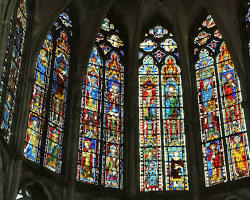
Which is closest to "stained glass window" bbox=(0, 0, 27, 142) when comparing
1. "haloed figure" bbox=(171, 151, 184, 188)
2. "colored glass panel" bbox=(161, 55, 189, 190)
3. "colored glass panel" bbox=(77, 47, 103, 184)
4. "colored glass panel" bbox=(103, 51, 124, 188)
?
"colored glass panel" bbox=(77, 47, 103, 184)

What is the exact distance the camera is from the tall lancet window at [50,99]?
1745 centimetres

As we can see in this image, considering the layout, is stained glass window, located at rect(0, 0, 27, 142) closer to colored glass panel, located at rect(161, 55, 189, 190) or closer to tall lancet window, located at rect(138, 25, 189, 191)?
tall lancet window, located at rect(138, 25, 189, 191)

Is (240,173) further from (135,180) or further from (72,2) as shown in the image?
(72,2)

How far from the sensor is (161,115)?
65.3 feet

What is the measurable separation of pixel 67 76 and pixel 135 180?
3.85 meters

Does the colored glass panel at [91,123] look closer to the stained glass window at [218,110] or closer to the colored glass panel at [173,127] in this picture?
the colored glass panel at [173,127]

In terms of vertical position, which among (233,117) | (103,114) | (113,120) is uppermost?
(103,114)

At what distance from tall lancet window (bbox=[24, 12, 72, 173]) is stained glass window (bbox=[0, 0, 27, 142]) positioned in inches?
35.9

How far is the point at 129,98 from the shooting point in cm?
2008

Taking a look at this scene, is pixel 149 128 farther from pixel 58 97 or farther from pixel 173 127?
pixel 58 97

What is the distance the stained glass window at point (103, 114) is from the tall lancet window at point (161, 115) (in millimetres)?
709

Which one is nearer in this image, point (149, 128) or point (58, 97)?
point (58, 97)

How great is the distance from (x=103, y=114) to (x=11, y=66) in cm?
389

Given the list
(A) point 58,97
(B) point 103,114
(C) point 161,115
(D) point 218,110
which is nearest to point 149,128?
(C) point 161,115
